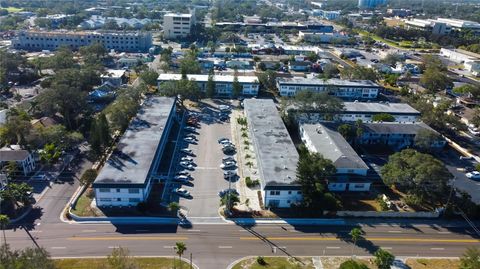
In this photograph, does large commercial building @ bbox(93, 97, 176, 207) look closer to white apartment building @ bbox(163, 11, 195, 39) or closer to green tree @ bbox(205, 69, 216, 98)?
green tree @ bbox(205, 69, 216, 98)

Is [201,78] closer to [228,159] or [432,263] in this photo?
[228,159]

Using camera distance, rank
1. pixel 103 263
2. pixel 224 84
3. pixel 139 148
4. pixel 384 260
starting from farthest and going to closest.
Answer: pixel 224 84
pixel 139 148
pixel 103 263
pixel 384 260

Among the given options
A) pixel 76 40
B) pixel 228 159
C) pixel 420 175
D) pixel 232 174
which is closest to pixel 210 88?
pixel 228 159

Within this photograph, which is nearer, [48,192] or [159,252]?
[159,252]

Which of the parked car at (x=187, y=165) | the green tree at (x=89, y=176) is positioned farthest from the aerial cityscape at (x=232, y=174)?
the parked car at (x=187, y=165)

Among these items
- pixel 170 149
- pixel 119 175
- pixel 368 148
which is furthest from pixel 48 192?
pixel 368 148

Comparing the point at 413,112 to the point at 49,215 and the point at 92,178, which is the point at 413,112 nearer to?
the point at 92,178

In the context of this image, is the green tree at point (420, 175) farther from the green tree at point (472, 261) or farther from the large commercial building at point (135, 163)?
the large commercial building at point (135, 163)

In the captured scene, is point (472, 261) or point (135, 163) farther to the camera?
point (135, 163)
